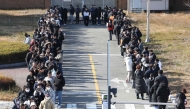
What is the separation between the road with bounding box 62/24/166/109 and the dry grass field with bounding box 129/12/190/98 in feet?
7.51

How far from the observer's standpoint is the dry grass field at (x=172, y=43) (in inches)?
1056

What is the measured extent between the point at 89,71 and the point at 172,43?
10470 mm

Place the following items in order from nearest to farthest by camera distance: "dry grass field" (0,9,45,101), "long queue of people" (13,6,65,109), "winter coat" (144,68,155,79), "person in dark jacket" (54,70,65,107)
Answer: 1. "long queue of people" (13,6,65,109)
2. "person in dark jacket" (54,70,65,107)
3. "winter coat" (144,68,155,79)
4. "dry grass field" (0,9,45,101)

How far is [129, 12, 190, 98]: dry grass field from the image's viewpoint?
26.8 meters

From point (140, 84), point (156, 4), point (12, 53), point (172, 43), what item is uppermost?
point (156, 4)

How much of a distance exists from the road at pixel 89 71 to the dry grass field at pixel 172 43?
2.29m

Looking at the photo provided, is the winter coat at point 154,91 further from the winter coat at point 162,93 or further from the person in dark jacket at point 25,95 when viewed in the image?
the person in dark jacket at point 25,95

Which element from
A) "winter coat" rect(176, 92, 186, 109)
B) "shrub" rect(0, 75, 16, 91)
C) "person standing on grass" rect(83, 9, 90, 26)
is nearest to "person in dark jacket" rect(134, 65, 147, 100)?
"winter coat" rect(176, 92, 186, 109)

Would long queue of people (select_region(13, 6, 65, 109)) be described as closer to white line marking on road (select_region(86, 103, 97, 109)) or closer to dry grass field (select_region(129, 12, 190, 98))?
white line marking on road (select_region(86, 103, 97, 109))

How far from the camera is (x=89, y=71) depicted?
91.4ft

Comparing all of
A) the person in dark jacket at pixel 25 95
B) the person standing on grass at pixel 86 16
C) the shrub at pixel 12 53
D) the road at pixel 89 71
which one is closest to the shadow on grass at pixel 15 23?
the road at pixel 89 71

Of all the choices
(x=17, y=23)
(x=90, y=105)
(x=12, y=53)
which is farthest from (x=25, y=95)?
(x=17, y=23)

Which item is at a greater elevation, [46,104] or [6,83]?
[46,104]

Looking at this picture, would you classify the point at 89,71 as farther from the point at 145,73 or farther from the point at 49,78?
the point at 49,78
